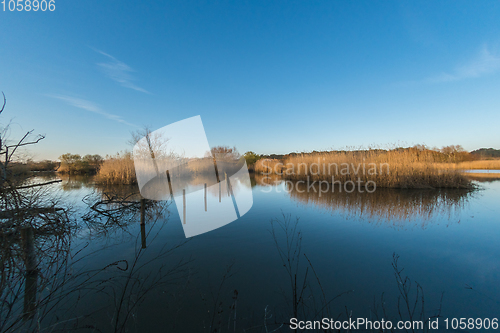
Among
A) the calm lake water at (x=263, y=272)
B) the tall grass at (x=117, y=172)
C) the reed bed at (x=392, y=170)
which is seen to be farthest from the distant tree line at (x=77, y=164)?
the reed bed at (x=392, y=170)

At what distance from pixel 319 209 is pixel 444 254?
3.51 meters

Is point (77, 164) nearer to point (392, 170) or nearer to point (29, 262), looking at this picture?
point (29, 262)

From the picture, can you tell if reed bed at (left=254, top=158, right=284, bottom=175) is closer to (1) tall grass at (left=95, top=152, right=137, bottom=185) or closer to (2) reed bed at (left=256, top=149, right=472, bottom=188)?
(2) reed bed at (left=256, top=149, right=472, bottom=188)

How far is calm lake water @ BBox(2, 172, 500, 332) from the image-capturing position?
2.22m

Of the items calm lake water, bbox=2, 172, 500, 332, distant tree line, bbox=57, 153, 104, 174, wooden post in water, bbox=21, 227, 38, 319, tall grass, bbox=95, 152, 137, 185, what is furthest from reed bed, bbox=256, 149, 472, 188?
distant tree line, bbox=57, 153, 104, 174

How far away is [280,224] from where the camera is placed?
18.3 ft

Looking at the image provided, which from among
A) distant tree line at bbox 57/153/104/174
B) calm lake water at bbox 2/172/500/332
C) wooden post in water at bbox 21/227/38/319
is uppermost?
distant tree line at bbox 57/153/104/174

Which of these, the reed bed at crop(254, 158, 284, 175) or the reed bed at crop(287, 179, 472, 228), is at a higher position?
the reed bed at crop(254, 158, 284, 175)

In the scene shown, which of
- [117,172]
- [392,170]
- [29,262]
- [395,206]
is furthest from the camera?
[117,172]

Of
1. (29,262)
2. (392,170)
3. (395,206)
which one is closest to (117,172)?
(29,262)

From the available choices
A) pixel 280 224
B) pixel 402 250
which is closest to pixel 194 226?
pixel 280 224

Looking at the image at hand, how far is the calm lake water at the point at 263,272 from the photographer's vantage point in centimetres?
222

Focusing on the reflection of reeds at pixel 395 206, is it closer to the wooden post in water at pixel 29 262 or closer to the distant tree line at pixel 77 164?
the wooden post in water at pixel 29 262

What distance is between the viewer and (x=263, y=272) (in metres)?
3.14
